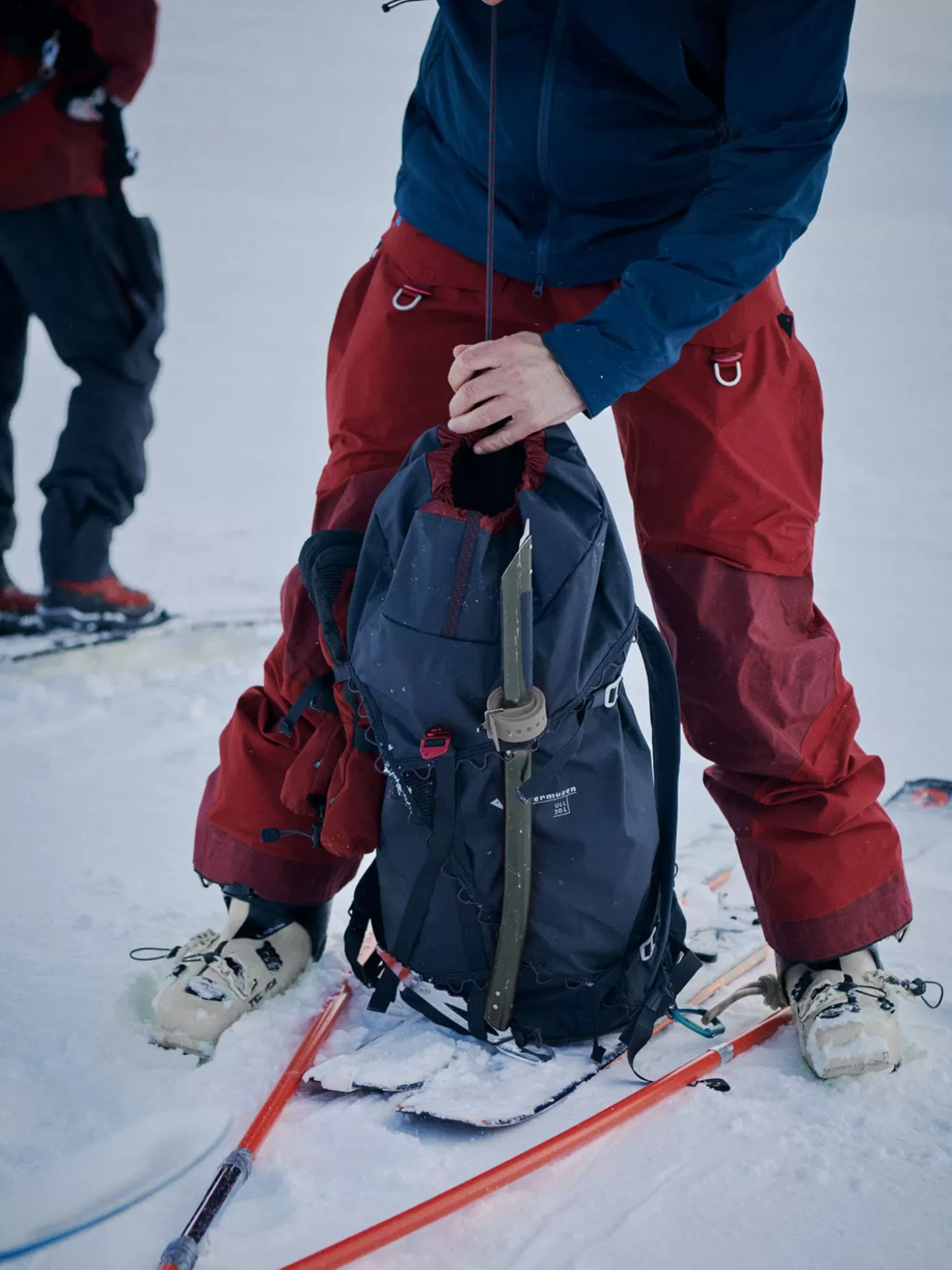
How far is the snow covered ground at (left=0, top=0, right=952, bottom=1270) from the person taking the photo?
3.05 feet

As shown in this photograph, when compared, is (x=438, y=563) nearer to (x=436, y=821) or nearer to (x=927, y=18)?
(x=436, y=821)

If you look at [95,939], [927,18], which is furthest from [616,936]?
[927,18]

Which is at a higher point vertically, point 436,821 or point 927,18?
point 927,18

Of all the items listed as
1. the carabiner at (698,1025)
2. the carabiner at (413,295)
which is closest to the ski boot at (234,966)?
the carabiner at (698,1025)

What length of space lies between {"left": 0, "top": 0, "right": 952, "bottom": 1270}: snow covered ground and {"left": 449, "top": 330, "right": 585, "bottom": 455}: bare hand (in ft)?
2.06

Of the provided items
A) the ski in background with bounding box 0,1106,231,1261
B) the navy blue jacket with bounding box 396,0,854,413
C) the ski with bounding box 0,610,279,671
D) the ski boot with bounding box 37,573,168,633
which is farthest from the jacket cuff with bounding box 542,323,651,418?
the ski boot with bounding box 37,573,168,633

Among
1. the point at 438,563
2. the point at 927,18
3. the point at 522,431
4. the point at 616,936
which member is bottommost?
the point at 616,936

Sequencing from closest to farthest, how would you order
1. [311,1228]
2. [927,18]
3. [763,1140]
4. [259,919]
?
[311,1228] → [763,1140] → [259,919] → [927,18]

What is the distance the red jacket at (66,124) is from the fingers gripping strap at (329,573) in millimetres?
1800

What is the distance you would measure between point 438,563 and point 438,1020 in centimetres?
48

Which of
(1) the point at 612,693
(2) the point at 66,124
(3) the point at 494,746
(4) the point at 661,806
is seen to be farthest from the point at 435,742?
(2) the point at 66,124

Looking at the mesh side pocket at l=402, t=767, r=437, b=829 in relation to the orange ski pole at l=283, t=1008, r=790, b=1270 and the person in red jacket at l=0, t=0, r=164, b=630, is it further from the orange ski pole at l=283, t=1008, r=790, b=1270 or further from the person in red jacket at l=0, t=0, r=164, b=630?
the person in red jacket at l=0, t=0, r=164, b=630

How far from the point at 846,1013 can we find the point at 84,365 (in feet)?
7.27

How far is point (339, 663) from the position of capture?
43.4 inches
